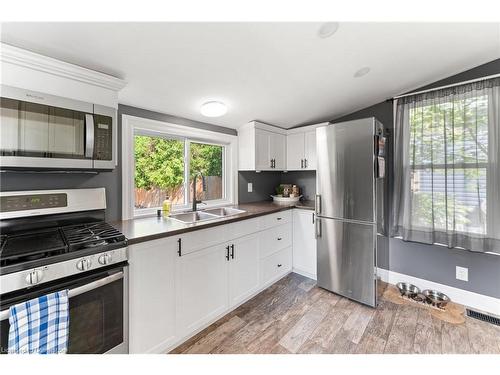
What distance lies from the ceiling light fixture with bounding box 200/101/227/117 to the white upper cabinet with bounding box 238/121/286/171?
64cm

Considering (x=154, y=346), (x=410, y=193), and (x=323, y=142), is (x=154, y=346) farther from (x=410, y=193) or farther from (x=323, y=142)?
(x=410, y=193)

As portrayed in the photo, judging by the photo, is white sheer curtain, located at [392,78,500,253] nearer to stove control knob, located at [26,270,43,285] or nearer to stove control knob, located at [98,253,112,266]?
stove control knob, located at [98,253,112,266]

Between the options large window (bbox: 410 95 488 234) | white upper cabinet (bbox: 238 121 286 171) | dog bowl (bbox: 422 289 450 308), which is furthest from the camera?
white upper cabinet (bbox: 238 121 286 171)

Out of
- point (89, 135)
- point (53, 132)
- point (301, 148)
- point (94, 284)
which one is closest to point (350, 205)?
point (301, 148)

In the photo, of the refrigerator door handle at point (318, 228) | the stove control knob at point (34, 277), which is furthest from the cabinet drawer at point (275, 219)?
the stove control knob at point (34, 277)

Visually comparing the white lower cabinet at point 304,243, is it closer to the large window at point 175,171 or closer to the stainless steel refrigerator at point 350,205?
the stainless steel refrigerator at point 350,205

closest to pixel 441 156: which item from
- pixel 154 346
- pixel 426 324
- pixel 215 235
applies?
pixel 426 324

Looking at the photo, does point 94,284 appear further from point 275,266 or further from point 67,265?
point 275,266

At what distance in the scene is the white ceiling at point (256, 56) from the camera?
1.24 m

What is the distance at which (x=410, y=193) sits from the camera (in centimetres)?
241

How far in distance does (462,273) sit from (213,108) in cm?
304

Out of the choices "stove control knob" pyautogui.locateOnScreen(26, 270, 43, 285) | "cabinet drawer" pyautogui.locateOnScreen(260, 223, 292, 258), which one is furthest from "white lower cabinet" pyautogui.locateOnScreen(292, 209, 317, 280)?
A: "stove control knob" pyautogui.locateOnScreen(26, 270, 43, 285)

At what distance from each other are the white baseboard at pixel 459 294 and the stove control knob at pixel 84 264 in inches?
121

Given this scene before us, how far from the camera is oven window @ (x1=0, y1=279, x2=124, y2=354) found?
111cm
